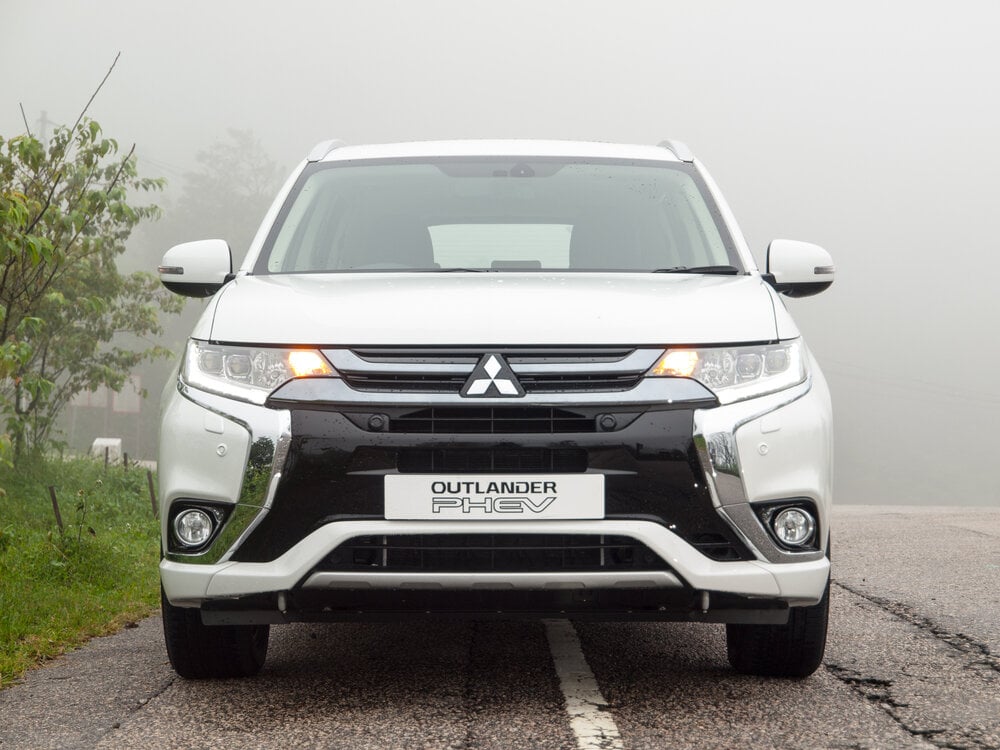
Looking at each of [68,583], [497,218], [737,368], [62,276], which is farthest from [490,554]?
[62,276]

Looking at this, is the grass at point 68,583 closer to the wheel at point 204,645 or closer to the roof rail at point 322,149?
the wheel at point 204,645

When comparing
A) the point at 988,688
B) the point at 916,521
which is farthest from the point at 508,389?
the point at 916,521

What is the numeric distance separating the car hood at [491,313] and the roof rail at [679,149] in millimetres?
1416

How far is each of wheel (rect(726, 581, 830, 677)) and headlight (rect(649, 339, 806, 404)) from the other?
0.71 m

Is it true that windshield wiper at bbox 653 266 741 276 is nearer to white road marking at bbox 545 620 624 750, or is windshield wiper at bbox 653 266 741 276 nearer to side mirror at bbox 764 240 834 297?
side mirror at bbox 764 240 834 297

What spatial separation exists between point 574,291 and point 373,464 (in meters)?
0.92

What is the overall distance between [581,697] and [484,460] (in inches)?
38.3

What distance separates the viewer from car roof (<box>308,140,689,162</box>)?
564 cm

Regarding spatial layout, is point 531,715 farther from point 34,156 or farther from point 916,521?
point 916,521

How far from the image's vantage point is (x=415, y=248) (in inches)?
204

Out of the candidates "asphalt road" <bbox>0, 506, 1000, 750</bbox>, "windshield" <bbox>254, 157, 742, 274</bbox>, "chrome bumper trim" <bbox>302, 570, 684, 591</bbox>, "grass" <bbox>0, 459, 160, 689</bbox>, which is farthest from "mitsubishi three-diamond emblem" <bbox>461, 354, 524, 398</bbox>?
"grass" <bbox>0, 459, 160, 689</bbox>

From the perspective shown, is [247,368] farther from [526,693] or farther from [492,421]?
[526,693]

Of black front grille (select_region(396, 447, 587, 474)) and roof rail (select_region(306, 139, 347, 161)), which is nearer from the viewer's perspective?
black front grille (select_region(396, 447, 587, 474))

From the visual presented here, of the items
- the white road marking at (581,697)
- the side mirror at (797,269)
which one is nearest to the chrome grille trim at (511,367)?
the white road marking at (581,697)
